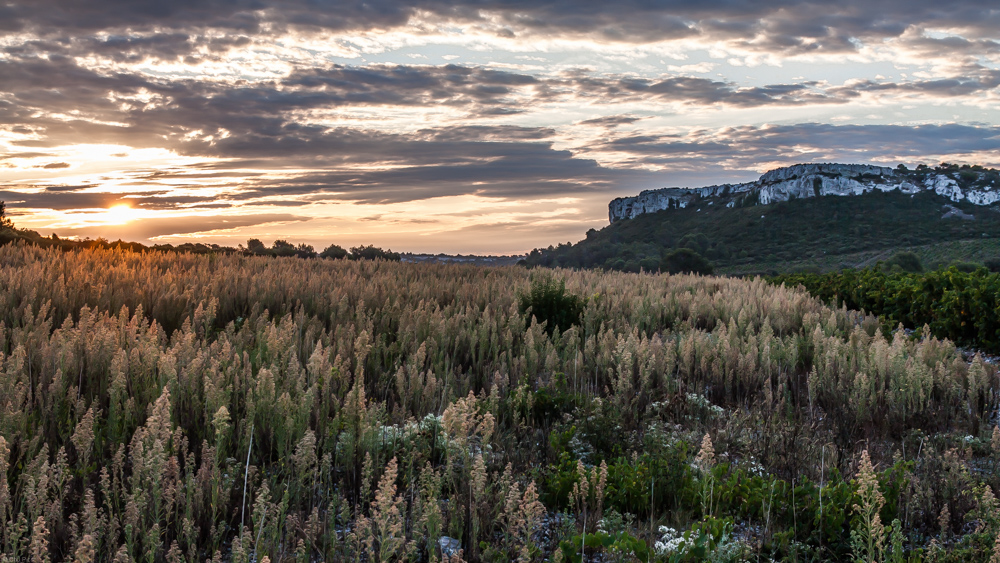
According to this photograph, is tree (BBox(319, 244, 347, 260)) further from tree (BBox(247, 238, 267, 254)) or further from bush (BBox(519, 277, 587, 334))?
bush (BBox(519, 277, 587, 334))

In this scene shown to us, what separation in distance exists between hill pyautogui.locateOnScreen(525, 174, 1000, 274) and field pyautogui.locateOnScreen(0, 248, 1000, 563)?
186 ft

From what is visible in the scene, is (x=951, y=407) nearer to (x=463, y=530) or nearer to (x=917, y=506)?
(x=917, y=506)

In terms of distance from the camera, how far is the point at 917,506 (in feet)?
10.4

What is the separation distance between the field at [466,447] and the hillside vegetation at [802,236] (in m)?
56.2

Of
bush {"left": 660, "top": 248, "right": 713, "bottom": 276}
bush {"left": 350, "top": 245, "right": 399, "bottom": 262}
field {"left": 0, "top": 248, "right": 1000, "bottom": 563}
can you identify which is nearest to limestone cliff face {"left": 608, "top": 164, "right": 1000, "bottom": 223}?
bush {"left": 660, "top": 248, "right": 713, "bottom": 276}

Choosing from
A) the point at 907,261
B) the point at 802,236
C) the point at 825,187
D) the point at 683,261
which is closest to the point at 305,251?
the point at 683,261

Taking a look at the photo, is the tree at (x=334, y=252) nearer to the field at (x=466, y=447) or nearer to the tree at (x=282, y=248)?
the tree at (x=282, y=248)

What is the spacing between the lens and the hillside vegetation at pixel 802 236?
71625 millimetres

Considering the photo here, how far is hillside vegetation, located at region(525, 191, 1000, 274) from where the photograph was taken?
71.6 metres

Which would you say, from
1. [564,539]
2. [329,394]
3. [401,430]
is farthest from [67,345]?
[564,539]

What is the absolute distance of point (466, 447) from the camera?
9.75 ft

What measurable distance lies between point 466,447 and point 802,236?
9575 cm

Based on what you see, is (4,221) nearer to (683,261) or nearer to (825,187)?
(683,261)

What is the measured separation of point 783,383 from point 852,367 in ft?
3.02
